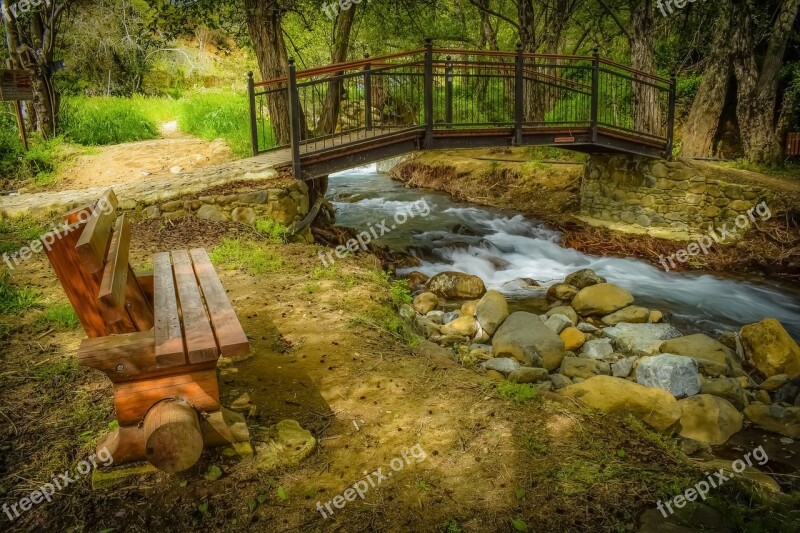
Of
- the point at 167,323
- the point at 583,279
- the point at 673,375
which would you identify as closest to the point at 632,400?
the point at 673,375

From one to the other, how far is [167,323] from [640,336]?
6180 millimetres

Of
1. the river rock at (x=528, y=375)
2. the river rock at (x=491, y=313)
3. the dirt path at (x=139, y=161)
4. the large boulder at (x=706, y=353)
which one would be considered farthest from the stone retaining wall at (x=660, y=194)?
the dirt path at (x=139, y=161)

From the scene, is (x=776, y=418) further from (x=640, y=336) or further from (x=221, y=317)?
(x=221, y=317)

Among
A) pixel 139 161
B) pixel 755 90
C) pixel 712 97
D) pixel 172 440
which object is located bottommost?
pixel 172 440

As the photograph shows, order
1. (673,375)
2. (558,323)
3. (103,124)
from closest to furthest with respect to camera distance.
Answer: (673,375)
(558,323)
(103,124)

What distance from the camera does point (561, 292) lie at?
9.53 m

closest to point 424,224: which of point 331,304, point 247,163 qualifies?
point 247,163

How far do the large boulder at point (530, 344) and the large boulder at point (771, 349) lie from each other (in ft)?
7.89

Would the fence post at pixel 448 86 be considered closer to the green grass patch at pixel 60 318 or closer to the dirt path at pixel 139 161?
the dirt path at pixel 139 161

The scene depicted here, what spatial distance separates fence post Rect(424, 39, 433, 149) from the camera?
9.59m

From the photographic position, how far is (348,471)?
Answer: 3.31 metres

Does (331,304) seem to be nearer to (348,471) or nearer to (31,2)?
(348,471)

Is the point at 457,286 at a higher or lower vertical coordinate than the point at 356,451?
lower

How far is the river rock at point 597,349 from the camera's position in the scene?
23.2 ft
